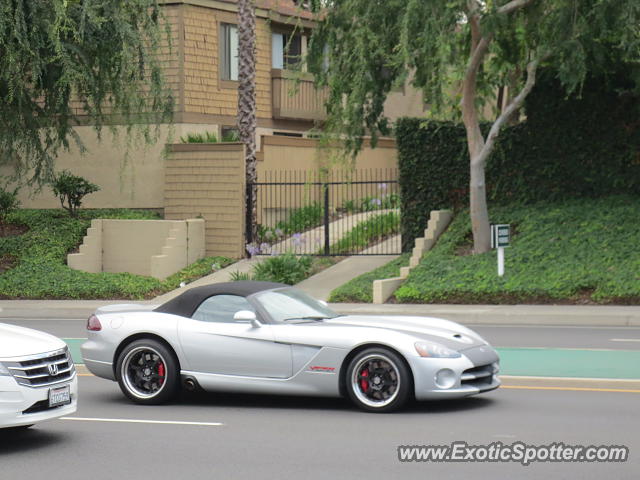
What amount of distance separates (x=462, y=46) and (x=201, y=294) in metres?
16.0

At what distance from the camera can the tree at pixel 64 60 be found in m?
23.8

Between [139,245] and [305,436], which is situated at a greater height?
[139,245]

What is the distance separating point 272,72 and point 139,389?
2501 cm

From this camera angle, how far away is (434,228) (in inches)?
1053

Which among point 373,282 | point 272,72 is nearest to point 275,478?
point 373,282

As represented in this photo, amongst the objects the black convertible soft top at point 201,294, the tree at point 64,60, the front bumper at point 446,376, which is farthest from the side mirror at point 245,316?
the tree at point 64,60

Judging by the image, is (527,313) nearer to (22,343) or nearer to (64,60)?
(64,60)

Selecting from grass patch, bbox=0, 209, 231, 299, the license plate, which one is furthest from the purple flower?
the license plate

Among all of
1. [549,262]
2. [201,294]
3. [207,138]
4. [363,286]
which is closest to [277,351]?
[201,294]

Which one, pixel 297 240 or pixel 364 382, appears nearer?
pixel 364 382

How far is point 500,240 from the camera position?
22.5 metres

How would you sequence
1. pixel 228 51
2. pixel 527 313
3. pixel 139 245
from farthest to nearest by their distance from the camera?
pixel 228 51 → pixel 139 245 → pixel 527 313

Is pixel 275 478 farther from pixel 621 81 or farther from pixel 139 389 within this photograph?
pixel 621 81

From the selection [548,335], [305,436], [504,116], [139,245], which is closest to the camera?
[305,436]
